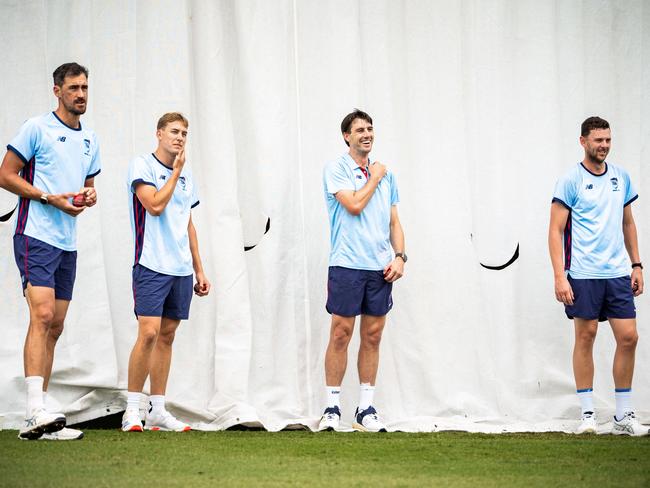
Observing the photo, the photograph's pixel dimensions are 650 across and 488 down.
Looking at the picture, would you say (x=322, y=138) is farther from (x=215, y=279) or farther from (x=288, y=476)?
(x=288, y=476)

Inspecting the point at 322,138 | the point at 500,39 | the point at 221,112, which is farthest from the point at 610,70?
the point at 221,112

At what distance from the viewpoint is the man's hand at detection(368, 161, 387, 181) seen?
4.68 metres

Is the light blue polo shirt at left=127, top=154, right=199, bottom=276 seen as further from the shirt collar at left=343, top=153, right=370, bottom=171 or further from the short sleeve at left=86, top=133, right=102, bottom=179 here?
the shirt collar at left=343, top=153, right=370, bottom=171

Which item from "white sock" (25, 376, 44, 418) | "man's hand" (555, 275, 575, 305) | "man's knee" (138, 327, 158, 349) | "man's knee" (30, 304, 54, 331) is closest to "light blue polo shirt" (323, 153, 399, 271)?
"man's hand" (555, 275, 575, 305)

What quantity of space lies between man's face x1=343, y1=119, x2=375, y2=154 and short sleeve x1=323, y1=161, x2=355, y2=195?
0.13m

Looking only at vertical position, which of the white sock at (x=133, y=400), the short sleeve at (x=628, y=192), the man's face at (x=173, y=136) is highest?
the man's face at (x=173, y=136)

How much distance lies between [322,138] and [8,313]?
6.04 ft

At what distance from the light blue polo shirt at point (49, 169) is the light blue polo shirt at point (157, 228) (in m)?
0.28

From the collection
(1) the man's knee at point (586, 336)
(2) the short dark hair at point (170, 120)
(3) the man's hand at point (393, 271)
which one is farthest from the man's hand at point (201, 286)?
(1) the man's knee at point (586, 336)

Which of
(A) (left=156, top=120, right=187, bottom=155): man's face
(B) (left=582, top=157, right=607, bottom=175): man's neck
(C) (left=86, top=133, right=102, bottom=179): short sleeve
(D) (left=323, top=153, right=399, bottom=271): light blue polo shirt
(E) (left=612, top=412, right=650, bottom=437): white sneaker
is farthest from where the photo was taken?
(B) (left=582, top=157, right=607, bottom=175): man's neck

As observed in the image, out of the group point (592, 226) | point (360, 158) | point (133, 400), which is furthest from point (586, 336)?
point (133, 400)

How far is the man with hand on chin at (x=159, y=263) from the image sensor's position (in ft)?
14.3

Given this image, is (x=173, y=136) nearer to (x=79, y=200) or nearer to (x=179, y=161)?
(x=179, y=161)

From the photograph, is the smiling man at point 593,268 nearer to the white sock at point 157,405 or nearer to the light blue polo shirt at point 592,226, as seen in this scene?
the light blue polo shirt at point 592,226
